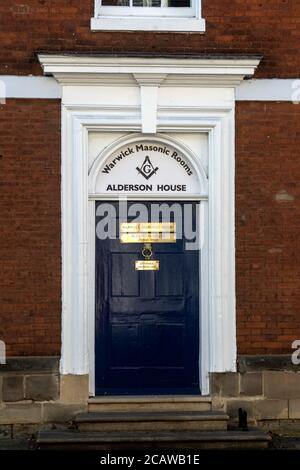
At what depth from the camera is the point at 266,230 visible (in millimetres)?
8414

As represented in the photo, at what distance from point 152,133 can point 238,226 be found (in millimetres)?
1378

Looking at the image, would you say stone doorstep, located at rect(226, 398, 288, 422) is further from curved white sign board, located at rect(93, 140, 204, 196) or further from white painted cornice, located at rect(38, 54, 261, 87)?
white painted cornice, located at rect(38, 54, 261, 87)

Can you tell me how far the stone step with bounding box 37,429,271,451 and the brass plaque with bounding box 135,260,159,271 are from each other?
178cm

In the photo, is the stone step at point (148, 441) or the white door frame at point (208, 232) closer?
the stone step at point (148, 441)

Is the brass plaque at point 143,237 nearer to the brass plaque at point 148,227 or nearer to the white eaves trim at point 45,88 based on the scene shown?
the brass plaque at point 148,227

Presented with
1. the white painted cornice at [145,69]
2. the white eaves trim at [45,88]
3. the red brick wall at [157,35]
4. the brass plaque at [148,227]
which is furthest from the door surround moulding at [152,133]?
the brass plaque at [148,227]

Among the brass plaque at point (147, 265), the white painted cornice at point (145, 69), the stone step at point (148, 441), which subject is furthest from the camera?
the brass plaque at point (147, 265)

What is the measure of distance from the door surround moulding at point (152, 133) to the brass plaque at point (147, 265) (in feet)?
1.78

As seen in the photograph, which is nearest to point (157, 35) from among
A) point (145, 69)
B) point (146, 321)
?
point (145, 69)

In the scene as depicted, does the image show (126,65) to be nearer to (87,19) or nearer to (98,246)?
(87,19)

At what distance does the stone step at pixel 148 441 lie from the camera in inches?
303

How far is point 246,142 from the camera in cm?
843

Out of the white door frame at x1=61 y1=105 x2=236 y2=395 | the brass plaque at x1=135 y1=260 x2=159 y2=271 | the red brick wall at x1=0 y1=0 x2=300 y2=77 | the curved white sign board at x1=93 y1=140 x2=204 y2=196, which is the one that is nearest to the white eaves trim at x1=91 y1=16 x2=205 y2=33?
the red brick wall at x1=0 y1=0 x2=300 y2=77
